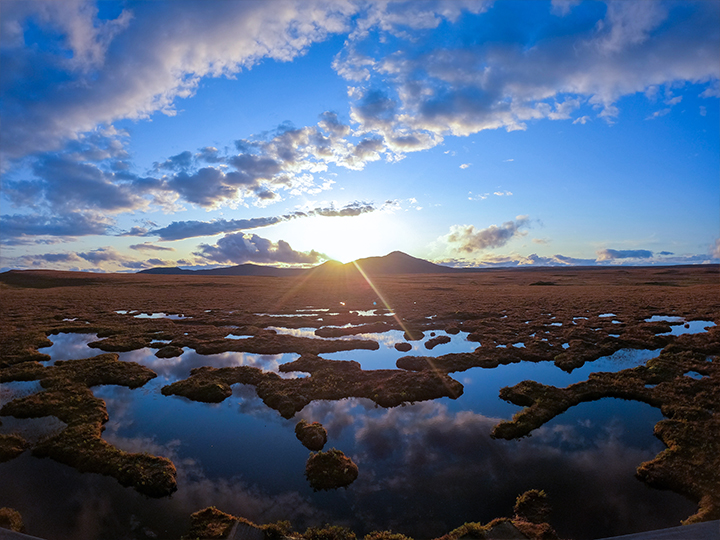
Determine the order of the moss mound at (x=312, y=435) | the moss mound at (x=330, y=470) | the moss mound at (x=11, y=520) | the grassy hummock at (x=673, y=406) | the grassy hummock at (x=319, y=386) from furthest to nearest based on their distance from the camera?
the grassy hummock at (x=319, y=386)
the moss mound at (x=312, y=435)
the moss mound at (x=330, y=470)
the grassy hummock at (x=673, y=406)
the moss mound at (x=11, y=520)

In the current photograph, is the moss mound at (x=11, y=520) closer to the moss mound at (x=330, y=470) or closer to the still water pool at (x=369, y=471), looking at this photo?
the still water pool at (x=369, y=471)

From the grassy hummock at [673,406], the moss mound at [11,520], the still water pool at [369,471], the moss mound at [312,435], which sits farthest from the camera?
the moss mound at [312,435]

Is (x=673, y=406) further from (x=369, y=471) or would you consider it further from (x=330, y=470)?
(x=330, y=470)

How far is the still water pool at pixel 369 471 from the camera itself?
37.2 feet

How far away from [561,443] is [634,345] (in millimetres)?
23026

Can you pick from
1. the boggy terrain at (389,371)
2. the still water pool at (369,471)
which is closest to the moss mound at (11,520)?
the still water pool at (369,471)

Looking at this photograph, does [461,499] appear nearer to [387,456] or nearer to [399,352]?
[387,456]

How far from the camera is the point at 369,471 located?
1391 cm

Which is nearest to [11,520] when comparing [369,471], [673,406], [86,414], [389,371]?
[86,414]

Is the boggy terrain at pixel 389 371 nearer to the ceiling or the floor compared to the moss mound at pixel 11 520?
nearer to the ceiling

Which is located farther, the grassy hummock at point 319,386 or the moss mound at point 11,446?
the grassy hummock at point 319,386

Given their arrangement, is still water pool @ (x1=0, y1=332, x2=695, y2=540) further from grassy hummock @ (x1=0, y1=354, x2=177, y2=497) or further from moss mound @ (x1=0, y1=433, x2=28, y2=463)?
moss mound @ (x1=0, y1=433, x2=28, y2=463)

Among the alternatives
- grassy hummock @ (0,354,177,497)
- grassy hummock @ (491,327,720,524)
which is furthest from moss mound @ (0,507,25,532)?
grassy hummock @ (491,327,720,524)

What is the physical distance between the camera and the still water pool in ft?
37.2
